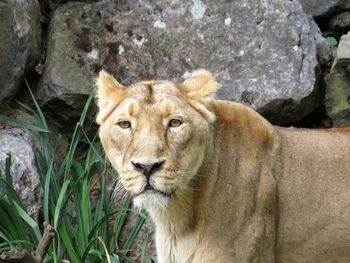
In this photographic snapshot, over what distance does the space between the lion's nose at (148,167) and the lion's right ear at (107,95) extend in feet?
1.61

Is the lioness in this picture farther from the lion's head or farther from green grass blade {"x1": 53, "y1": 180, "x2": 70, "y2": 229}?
green grass blade {"x1": 53, "y1": 180, "x2": 70, "y2": 229}

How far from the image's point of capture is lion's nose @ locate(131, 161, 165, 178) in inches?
152

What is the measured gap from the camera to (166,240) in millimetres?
4520

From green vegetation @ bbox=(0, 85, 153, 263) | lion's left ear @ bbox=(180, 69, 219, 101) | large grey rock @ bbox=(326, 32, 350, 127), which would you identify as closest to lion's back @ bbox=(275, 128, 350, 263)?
lion's left ear @ bbox=(180, 69, 219, 101)

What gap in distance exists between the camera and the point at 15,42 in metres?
6.18

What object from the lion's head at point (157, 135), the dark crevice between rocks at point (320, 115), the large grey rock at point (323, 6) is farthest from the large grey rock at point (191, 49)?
the lion's head at point (157, 135)

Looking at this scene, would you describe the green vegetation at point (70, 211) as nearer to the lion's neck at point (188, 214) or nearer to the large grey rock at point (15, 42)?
the large grey rock at point (15, 42)

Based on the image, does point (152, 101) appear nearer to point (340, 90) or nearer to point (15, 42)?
point (15, 42)

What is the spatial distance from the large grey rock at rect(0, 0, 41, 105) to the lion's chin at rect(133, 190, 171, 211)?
2.53 metres

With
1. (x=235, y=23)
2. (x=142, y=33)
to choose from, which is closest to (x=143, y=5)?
(x=142, y=33)

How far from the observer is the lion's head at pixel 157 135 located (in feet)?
12.8

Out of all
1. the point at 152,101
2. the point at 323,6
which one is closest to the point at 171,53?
the point at 323,6

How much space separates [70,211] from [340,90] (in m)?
2.25

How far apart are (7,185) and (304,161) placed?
1.92m
